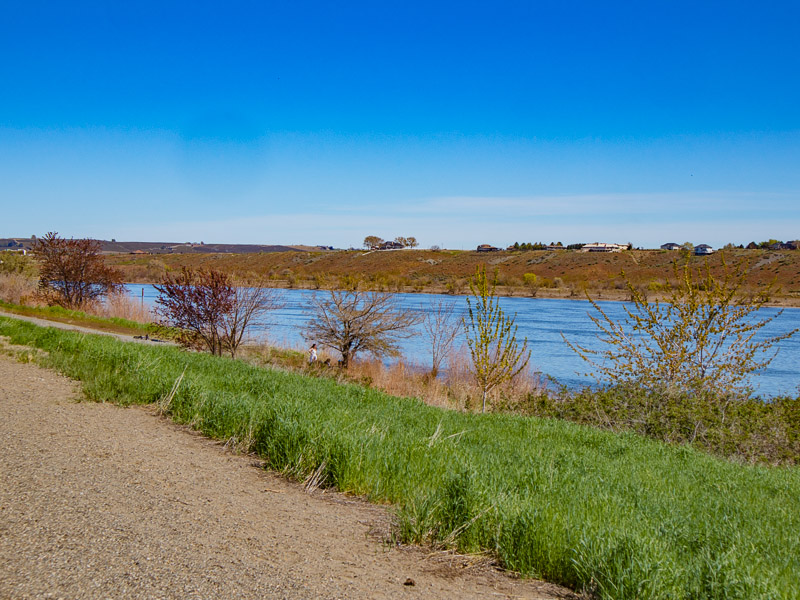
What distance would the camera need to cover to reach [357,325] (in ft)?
74.1

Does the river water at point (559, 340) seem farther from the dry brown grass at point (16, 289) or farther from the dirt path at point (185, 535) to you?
the dirt path at point (185, 535)

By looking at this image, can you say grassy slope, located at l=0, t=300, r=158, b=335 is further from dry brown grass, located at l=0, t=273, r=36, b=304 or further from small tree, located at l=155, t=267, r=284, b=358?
small tree, located at l=155, t=267, r=284, b=358

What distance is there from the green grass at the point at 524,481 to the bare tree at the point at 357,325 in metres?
11.4

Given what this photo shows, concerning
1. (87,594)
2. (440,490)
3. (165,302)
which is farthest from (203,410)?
(165,302)

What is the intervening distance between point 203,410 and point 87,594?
4675 millimetres

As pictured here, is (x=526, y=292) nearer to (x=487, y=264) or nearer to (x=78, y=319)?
(x=487, y=264)

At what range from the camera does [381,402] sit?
1054cm

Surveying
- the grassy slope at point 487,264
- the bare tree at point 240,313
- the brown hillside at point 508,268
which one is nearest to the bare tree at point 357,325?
the bare tree at point 240,313

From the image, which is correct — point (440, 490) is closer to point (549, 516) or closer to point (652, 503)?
point (549, 516)

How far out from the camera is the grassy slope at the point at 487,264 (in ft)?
210

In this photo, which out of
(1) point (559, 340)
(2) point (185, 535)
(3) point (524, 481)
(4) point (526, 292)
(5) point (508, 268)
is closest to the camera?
(2) point (185, 535)

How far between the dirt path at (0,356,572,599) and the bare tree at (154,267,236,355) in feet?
43.0

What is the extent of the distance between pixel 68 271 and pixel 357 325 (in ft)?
52.5

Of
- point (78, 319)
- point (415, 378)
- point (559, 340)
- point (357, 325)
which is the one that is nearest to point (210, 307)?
point (357, 325)
